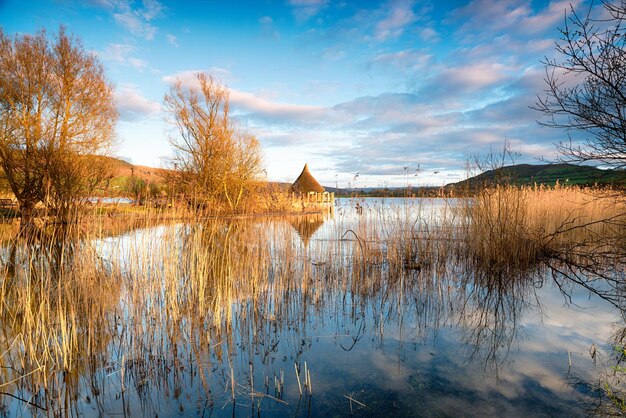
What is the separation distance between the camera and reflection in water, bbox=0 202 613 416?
2768 mm

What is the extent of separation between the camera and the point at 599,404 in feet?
8.87

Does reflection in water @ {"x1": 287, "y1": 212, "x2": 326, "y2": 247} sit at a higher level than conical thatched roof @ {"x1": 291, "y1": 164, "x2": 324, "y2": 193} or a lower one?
lower

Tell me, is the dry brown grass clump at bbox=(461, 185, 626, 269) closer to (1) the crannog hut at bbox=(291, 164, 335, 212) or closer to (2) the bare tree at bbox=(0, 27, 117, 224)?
(2) the bare tree at bbox=(0, 27, 117, 224)

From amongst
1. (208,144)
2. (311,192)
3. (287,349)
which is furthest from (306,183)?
(287,349)

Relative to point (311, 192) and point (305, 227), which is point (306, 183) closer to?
point (311, 192)

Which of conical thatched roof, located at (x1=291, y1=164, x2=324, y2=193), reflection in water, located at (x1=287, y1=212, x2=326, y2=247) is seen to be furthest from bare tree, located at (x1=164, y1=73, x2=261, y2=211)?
conical thatched roof, located at (x1=291, y1=164, x2=324, y2=193)

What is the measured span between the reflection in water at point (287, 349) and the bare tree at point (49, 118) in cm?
996

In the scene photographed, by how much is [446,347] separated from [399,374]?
3.04 feet

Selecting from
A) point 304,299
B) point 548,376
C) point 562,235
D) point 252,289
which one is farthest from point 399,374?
point 562,235

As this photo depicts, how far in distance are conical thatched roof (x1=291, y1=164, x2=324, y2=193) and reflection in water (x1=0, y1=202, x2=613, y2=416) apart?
30.0 m

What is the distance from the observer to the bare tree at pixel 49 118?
13.2 metres

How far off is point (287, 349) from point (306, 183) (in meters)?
32.9

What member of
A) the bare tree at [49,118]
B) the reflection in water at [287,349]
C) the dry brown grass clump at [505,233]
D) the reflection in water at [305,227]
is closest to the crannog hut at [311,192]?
the reflection in water at [305,227]

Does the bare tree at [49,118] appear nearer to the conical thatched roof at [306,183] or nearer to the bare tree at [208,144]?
the bare tree at [208,144]
